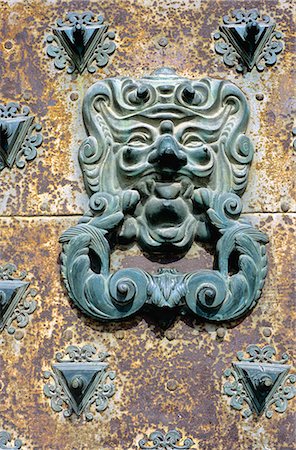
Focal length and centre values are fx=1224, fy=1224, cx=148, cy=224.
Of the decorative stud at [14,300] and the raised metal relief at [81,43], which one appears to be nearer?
the decorative stud at [14,300]

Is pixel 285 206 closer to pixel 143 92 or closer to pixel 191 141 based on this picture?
pixel 191 141

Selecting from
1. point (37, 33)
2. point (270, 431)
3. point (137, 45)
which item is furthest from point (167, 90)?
point (270, 431)

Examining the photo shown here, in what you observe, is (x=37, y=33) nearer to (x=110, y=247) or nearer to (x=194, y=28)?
(x=194, y=28)

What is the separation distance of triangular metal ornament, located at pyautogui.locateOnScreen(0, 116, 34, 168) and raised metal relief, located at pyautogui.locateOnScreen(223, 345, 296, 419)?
67 centimetres

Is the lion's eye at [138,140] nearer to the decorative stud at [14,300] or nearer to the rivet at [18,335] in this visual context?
the decorative stud at [14,300]

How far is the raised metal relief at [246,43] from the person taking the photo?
9.05 ft

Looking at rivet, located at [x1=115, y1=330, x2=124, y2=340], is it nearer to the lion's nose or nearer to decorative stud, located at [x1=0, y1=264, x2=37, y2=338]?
decorative stud, located at [x1=0, y1=264, x2=37, y2=338]

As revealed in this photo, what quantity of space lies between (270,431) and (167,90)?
76 cm

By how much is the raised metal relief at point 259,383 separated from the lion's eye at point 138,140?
0.50 metres

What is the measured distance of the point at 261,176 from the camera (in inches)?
106

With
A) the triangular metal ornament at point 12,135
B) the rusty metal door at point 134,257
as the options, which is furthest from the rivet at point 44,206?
the triangular metal ornament at point 12,135

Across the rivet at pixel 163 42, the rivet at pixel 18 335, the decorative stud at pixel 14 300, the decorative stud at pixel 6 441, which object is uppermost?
the rivet at pixel 163 42

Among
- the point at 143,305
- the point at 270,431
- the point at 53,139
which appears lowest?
the point at 270,431

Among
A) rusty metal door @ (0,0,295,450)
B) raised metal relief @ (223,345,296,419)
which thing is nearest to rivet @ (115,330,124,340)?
rusty metal door @ (0,0,295,450)
